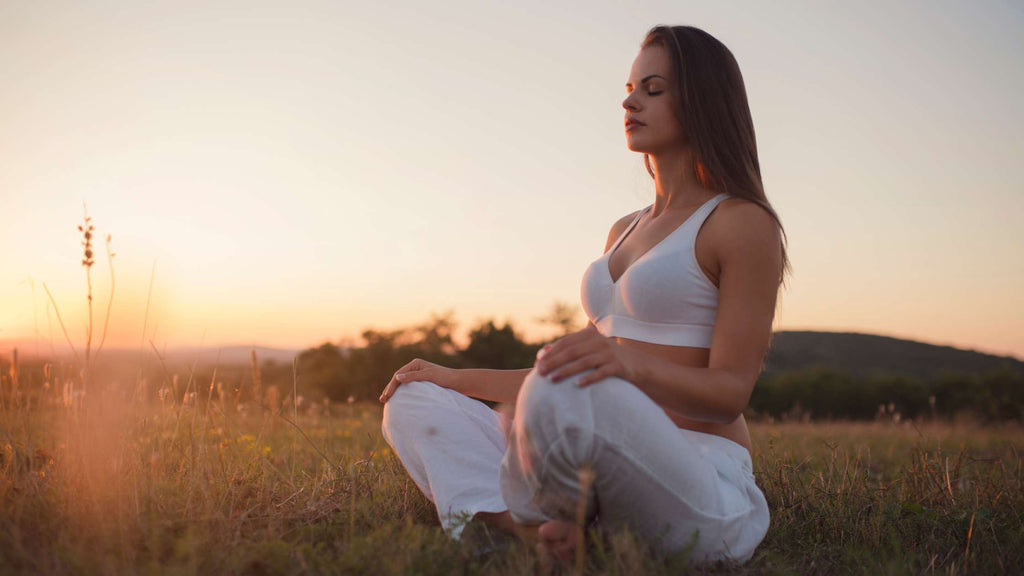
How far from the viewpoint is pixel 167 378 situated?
10.1 ft

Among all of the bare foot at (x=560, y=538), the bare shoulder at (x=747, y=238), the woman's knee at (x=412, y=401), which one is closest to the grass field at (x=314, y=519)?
the bare foot at (x=560, y=538)

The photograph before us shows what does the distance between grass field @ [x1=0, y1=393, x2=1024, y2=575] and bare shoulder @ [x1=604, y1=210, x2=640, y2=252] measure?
4.43 ft

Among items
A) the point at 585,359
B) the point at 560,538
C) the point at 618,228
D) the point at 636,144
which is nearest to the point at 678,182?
the point at 636,144

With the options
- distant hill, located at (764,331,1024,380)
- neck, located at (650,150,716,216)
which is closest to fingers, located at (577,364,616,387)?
neck, located at (650,150,716,216)

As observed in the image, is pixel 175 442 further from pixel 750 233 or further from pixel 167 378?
pixel 750 233

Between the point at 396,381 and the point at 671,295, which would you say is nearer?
the point at 671,295

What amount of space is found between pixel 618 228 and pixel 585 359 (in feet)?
4.75

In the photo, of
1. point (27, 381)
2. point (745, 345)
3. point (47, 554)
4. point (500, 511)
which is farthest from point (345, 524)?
point (27, 381)

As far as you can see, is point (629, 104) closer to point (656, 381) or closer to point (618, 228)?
point (618, 228)

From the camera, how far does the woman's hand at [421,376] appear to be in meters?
2.60

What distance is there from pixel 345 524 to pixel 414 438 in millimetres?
395

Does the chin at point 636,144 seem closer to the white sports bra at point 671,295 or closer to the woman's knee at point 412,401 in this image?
the white sports bra at point 671,295

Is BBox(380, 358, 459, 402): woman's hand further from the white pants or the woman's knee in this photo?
the white pants

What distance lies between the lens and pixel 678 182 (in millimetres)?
2613
